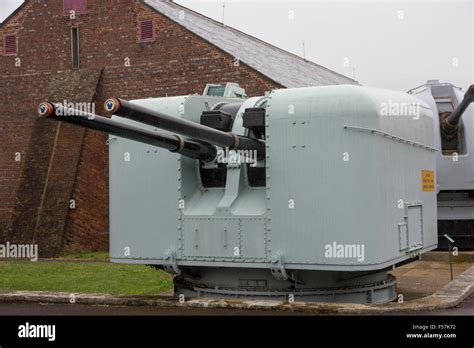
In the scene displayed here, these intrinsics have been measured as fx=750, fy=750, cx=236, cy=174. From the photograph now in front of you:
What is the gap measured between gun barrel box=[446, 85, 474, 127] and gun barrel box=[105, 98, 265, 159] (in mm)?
5408

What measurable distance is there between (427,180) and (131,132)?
3933 millimetres

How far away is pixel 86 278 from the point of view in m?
12.1

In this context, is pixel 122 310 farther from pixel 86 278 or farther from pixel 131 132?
pixel 86 278

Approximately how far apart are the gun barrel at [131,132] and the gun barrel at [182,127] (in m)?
0.27

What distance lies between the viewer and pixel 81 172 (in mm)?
18891

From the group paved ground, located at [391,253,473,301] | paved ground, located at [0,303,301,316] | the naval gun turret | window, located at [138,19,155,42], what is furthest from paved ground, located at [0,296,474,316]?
window, located at [138,19,155,42]

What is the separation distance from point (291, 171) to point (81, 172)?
481 inches

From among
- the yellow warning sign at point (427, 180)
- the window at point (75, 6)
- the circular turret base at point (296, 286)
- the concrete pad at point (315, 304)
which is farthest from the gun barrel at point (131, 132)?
the window at point (75, 6)

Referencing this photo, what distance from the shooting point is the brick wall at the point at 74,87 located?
18.3 m

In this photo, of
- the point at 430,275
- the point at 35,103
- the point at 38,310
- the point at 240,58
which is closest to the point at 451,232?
the point at 430,275

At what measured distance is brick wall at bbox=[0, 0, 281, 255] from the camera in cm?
1834

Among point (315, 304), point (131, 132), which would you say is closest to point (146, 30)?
point (131, 132)
